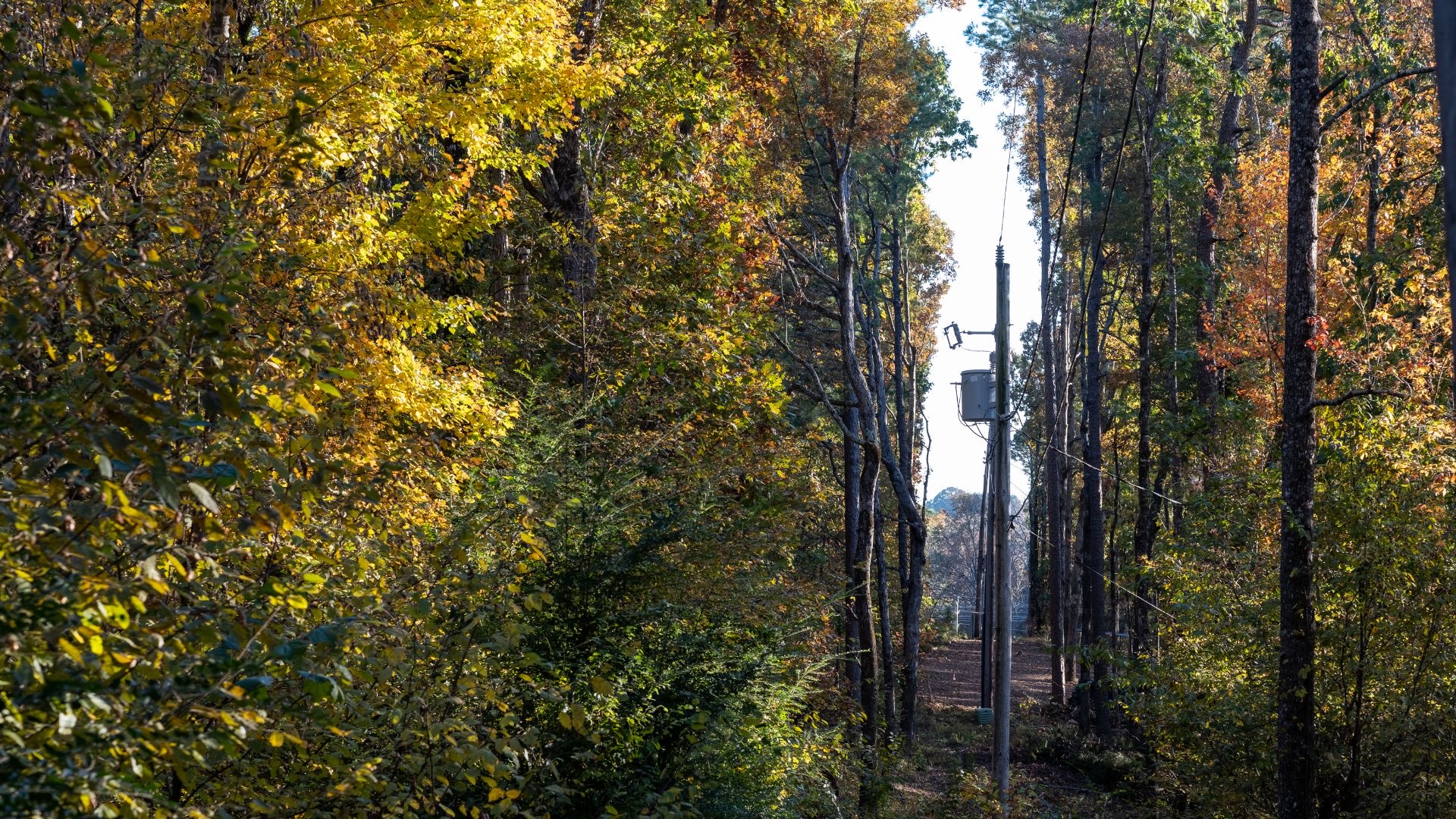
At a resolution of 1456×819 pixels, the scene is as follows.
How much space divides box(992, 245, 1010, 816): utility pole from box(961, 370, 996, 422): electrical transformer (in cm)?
24

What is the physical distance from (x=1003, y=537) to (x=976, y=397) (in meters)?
2.41

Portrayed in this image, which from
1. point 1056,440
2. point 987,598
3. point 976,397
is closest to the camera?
point 976,397

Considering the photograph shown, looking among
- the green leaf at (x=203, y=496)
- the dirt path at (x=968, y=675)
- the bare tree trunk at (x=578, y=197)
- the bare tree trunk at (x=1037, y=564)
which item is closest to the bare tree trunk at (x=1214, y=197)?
the dirt path at (x=968, y=675)

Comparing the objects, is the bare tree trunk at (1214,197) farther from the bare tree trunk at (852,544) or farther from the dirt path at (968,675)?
the dirt path at (968,675)

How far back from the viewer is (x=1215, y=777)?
11070mm

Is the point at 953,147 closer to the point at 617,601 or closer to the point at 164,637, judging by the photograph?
the point at 617,601

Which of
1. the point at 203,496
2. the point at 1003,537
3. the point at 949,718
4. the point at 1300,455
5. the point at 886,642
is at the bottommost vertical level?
the point at 949,718

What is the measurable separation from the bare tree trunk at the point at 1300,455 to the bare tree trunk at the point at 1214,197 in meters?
9.19

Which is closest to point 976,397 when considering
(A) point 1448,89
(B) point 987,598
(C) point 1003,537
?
(C) point 1003,537

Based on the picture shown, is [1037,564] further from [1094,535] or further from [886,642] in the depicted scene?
[886,642]

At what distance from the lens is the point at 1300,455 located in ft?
31.6

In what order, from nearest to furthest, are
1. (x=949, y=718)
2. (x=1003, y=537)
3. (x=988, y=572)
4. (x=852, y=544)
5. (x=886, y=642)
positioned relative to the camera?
(x=1003, y=537)
(x=886, y=642)
(x=852, y=544)
(x=949, y=718)
(x=988, y=572)

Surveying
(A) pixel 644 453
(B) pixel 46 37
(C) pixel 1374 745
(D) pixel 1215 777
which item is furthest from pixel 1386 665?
(B) pixel 46 37

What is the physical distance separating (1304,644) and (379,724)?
797 centimetres
